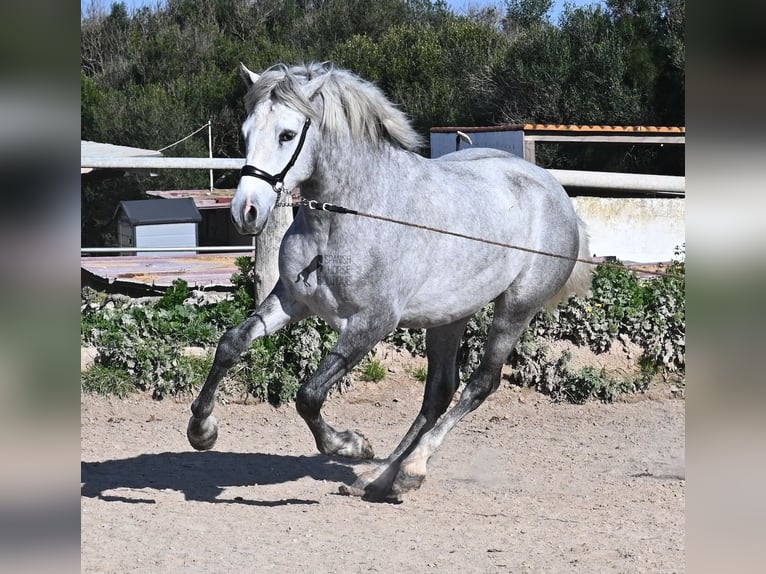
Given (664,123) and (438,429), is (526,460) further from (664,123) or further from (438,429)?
(664,123)

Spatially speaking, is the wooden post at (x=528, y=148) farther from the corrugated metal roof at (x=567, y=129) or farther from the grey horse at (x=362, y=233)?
the grey horse at (x=362, y=233)

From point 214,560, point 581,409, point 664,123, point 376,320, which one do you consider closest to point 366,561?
point 214,560

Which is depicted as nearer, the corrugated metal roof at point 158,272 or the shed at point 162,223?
the corrugated metal roof at point 158,272

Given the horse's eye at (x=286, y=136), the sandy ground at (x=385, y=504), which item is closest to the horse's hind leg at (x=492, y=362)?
the sandy ground at (x=385, y=504)

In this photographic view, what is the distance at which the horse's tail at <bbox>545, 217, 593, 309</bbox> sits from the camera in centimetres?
554

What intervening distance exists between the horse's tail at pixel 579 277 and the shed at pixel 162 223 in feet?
33.6

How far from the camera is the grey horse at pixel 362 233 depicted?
4043mm

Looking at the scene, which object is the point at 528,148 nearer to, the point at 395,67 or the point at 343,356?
the point at 343,356

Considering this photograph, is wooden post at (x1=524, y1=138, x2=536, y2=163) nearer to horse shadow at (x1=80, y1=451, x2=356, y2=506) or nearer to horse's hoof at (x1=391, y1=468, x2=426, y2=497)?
horse shadow at (x1=80, y1=451, x2=356, y2=506)

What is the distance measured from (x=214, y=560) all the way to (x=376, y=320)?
3.97ft

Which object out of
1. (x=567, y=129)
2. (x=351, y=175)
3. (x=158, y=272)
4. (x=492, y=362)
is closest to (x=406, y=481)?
(x=492, y=362)

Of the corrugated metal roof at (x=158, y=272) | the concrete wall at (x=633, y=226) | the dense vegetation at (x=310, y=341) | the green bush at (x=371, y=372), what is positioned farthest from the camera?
the concrete wall at (x=633, y=226)

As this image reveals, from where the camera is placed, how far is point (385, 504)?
4914mm
